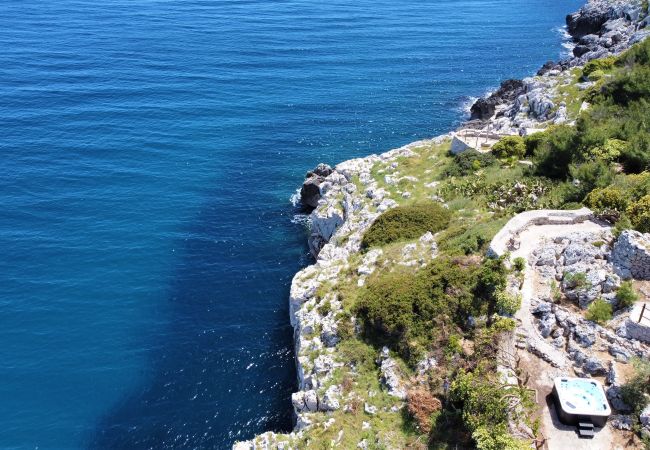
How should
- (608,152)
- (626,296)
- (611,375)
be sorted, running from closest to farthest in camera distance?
(611,375)
(626,296)
(608,152)

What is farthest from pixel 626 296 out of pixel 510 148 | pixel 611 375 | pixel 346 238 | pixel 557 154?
pixel 510 148

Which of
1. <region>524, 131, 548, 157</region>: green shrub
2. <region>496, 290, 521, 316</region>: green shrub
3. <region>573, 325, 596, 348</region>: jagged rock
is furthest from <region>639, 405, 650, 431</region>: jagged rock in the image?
<region>524, 131, 548, 157</region>: green shrub

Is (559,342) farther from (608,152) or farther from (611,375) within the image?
(608,152)

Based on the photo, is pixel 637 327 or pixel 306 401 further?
pixel 306 401

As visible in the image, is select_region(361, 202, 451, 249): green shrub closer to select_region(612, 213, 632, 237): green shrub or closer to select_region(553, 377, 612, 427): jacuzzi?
select_region(612, 213, 632, 237): green shrub

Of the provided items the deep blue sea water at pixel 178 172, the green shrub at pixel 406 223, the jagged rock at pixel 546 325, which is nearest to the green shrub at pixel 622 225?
the jagged rock at pixel 546 325

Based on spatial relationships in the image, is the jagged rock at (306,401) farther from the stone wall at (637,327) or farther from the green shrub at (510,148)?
the green shrub at (510,148)

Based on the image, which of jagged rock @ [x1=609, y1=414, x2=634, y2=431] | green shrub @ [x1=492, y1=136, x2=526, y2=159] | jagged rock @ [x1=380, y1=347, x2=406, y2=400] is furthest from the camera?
green shrub @ [x1=492, y1=136, x2=526, y2=159]
